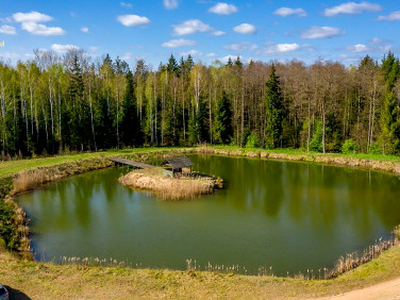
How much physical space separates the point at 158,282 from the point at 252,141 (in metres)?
37.4

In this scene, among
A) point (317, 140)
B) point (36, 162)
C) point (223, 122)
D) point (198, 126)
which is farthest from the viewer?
point (223, 122)

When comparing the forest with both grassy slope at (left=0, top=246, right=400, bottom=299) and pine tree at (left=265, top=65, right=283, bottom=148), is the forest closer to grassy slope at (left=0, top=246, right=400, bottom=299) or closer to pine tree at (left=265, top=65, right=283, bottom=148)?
pine tree at (left=265, top=65, right=283, bottom=148)

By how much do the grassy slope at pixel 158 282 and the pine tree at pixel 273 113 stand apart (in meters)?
34.5

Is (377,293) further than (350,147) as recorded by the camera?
No

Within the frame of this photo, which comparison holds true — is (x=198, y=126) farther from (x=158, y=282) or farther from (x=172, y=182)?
(x=158, y=282)

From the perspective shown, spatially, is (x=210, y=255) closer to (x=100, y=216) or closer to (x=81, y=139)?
(x=100, y=216)

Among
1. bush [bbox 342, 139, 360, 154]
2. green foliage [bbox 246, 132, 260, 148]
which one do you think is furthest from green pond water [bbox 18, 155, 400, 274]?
green foliage [bbox 246, 132, 260, 148]

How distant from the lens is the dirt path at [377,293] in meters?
10.6

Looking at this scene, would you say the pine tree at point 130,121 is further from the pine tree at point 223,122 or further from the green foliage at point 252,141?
the green foliage at point 252,141

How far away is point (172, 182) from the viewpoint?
25.4 metres

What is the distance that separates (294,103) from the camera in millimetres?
47750

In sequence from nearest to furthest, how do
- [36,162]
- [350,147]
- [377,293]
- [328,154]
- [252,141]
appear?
[377,293]
[36,162]
[328,154]
[350,147]
[252,141]

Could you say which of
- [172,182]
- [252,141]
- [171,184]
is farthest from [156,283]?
[252,141]

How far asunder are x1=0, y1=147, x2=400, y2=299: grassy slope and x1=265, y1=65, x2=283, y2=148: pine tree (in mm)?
34451
